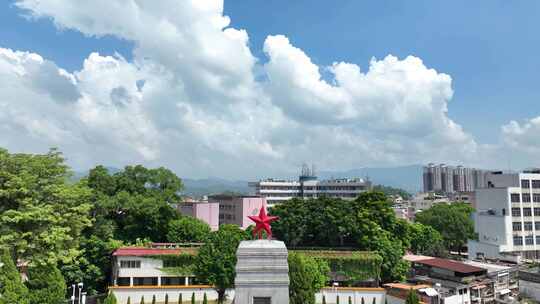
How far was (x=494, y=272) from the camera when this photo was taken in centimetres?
3684

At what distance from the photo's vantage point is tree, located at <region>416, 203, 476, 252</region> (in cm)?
6075

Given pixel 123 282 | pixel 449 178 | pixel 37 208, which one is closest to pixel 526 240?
pixel 123 282

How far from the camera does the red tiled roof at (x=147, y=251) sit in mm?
35750

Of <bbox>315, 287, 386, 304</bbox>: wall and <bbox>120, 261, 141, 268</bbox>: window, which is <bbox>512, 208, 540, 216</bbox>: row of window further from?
<bbox>120, 261, 141, 268</bbox>: window

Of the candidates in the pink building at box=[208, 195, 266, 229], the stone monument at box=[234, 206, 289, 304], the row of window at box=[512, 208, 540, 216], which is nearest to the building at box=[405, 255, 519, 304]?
the row of window at box=[512, 208, 540, 216]

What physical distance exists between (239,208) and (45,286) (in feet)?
170

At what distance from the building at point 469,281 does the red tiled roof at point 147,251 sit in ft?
69.3

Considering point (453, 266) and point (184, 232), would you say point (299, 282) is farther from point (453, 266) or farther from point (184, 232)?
point (184, 232)

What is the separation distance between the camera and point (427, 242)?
5522cm

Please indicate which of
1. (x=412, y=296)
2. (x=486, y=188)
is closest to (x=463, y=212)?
(x=486, y=188)

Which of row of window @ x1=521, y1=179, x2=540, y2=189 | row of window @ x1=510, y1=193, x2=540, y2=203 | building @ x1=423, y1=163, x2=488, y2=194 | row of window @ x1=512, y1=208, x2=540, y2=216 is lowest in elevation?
row of window @ x1=512, y1=208, x2=540, y2=216

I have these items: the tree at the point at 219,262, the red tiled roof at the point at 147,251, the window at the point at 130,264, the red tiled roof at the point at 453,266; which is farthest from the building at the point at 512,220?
the window at the point at 130,264

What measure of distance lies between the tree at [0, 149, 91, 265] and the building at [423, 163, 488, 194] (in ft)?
562

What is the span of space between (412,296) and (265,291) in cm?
1360
